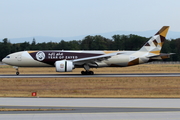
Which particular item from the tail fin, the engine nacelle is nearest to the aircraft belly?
the tail fin

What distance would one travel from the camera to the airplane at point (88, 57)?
131ft

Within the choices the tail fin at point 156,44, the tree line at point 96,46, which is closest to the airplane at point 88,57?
the tail fin at point 156,44

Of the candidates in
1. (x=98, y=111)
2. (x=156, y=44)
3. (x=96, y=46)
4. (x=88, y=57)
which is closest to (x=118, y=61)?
(x=88, y=57)

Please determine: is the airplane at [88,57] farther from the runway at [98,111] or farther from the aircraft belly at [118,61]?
the runway at [98,111]

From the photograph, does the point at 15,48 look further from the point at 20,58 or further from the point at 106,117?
the point at 106,117

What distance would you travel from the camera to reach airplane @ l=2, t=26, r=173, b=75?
39.8 m

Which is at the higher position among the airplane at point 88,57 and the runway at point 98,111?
the airplane at point 88,57

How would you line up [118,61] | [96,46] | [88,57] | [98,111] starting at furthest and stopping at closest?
[96,46] → [88,57] → [118,61] → [98,111]

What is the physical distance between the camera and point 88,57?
135ft

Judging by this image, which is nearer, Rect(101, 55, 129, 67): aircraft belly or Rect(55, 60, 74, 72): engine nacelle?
Rect(55, 60, 74, 72): engine nacelle

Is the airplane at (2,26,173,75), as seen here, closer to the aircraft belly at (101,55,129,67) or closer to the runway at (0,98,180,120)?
the aircraft belly at (101,55,129,67)

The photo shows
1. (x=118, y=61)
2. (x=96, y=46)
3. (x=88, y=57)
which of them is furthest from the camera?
(x=96, y=46)

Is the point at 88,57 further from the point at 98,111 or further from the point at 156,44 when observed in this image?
the point at 98,111

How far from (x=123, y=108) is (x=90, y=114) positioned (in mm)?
2375
